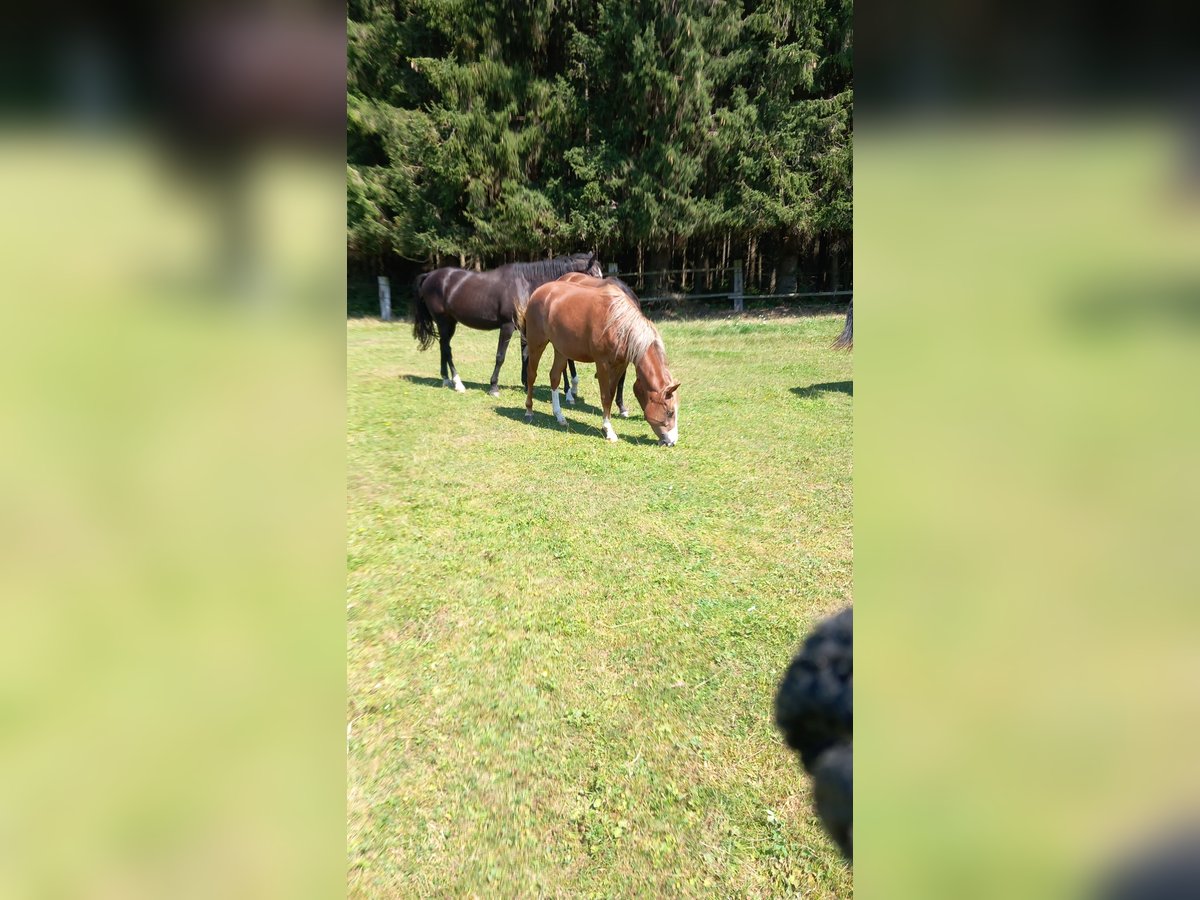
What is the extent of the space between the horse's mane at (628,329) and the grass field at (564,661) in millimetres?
592

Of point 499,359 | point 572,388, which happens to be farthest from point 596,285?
point 572,388

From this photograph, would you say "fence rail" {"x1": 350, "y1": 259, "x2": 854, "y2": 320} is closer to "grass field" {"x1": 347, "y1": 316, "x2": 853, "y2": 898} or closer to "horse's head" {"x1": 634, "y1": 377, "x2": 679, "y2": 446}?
"grass field" {"x1": 347, "y1": 316, "x2": 853, "y2": 898}

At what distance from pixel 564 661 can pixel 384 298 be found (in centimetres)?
82

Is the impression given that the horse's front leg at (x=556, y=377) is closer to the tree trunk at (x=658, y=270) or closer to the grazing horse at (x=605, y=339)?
the grazing horse at (x=605, y=339)

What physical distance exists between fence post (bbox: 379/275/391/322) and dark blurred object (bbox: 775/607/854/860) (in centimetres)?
84

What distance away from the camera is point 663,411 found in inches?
110

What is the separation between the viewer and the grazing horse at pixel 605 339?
2.39m

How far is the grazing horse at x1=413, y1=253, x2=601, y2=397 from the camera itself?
1.44 metres
